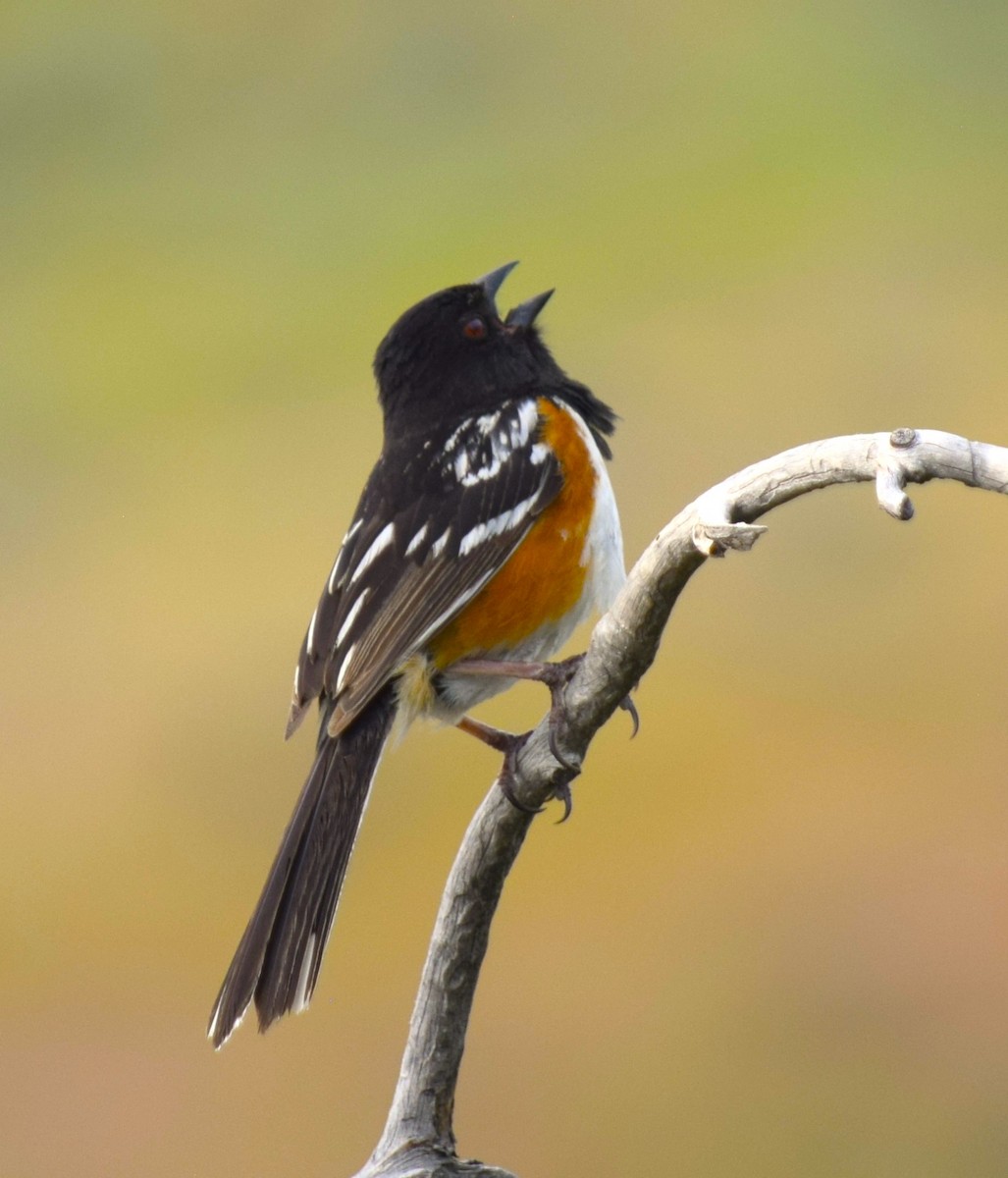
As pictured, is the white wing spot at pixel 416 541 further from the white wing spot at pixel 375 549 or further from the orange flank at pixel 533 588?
the orange flank at pixel 533 588

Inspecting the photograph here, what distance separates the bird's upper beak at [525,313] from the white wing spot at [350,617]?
886 millimetres

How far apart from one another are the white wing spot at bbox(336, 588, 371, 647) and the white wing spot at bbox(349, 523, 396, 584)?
59 millimetres

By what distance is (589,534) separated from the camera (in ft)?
9.53

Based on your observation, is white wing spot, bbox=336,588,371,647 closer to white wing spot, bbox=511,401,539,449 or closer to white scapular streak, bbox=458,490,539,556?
white scapular streak, bbox=458,490,539,556

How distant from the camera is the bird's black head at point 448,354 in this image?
3344mm

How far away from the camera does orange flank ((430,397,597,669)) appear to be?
112 inches

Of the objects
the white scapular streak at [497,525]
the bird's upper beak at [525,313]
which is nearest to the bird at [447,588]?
→ the white scapular streak at [497,525]

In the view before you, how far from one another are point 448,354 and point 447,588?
0.79 metres

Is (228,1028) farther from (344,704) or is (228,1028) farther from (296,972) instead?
(344,704)

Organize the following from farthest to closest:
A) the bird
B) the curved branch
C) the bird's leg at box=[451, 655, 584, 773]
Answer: the bird, the bird's leg at box=[451, 655, 584, 773], the curved branch

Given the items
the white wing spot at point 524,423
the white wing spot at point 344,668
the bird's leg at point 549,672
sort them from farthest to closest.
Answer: the white wing spot at point 524,423, the white wing spot at point 344,668, the bird's leg at point 549,672

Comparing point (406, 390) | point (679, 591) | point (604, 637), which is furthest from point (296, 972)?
point (406, 390)

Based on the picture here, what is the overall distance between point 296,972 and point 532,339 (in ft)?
5.70

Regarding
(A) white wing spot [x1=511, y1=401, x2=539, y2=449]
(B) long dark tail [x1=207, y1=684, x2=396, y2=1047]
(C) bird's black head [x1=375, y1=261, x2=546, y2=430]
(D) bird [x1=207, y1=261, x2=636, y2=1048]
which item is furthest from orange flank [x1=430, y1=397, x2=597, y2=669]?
(C) bird's black head [x1=375, y1=261, x2=546, y2=430]
